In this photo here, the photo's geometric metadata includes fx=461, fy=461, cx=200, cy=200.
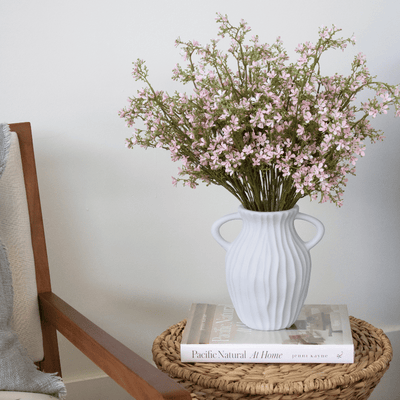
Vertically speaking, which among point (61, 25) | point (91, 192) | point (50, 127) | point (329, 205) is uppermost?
point (61, 25)

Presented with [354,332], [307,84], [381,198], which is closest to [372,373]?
[354,332]

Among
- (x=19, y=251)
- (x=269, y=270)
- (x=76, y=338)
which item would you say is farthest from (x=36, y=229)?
(x=269, y=270)

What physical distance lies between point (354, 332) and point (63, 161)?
758mm

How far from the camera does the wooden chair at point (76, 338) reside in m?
0.62

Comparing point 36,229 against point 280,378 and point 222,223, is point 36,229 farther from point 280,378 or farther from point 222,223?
point 280,378

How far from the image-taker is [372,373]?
0.79m

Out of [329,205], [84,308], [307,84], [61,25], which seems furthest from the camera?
[329,205]

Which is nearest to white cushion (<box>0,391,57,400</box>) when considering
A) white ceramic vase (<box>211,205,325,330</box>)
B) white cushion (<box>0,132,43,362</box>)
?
white cushion (<box>0,132,43,362</box>)

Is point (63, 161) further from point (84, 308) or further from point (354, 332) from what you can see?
point (354, 332)

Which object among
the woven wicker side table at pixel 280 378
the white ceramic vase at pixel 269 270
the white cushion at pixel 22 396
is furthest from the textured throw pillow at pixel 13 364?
the white ceramic vase at pixel 269 270

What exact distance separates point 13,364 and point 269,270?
463 mm

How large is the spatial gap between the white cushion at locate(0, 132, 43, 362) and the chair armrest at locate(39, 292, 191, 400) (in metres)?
0.03

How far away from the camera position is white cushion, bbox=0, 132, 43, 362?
0.88m

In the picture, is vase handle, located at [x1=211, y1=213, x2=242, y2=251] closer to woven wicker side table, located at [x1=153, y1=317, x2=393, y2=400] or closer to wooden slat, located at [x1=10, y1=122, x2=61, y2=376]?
woven wicker side table, located at [x1=153, y1=317, x2=393, y2=400]
